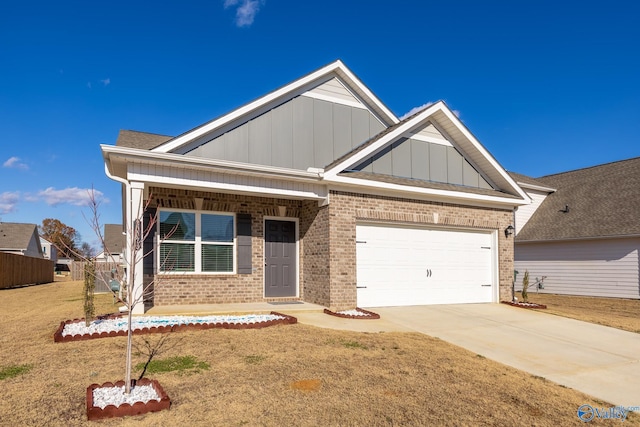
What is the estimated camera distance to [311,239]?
10.9 metres

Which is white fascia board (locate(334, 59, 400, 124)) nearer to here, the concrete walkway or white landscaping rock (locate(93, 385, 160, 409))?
the concrete walkway

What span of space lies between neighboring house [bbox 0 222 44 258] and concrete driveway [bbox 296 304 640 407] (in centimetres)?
4130

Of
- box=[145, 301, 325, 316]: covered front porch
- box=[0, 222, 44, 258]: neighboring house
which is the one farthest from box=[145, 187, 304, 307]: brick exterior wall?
box=[0, 222, 44, 258]: neighboring house

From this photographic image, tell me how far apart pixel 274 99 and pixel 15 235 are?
136 feet

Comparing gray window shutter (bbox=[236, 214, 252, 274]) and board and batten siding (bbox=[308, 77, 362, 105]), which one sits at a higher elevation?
board and batten siding (bbox=[308, 77, 362, 105])

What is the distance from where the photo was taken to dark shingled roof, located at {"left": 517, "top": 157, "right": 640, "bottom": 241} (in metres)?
16.4

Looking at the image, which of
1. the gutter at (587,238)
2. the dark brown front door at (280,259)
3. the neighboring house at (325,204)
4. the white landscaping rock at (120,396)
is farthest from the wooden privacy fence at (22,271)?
the gutter at (587,238)

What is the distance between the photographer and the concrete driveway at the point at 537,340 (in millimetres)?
5852

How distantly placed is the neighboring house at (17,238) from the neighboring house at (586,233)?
139ft

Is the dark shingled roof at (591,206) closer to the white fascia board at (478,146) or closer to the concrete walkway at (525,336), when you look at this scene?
the white fascia board at (478,146)

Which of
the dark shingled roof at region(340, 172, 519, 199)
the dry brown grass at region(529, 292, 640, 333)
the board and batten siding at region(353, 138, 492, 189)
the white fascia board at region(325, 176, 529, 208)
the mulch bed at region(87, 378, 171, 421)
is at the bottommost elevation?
the dry brown grass at region(529, 292, 640, 333)

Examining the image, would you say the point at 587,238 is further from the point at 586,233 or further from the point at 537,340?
the point at 537,340

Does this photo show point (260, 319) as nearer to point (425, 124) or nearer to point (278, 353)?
point (278, 353)

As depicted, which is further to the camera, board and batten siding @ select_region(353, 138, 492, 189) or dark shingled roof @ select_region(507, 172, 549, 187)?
dark shingled roof @ select_region(507, 172, 549, 187)
